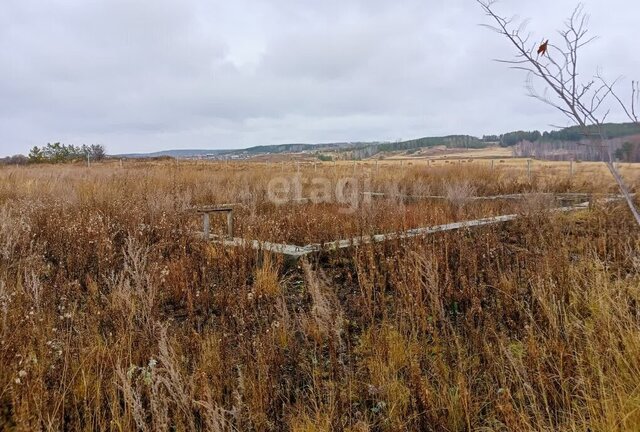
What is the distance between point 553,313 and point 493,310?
42cm

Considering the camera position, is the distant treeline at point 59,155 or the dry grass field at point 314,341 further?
the distant treeline at point 59,155

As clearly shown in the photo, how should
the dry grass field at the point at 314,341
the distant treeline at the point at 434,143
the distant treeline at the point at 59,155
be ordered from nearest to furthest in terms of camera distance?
the dry grass field at the point at 314,341
the distant treeline at the point at 59,155
the distant treeline at the point at 434,143

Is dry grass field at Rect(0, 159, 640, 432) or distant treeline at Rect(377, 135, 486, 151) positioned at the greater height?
distant treeline at Rect(377, 135, 486, 151)

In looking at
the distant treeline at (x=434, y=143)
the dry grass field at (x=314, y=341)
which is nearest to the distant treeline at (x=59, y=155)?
the dry grass field at (x=314, y=341)

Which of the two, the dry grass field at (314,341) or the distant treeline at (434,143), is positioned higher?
the distant treeline at (434,143)

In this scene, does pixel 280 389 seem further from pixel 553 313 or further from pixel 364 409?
pixel 553 313

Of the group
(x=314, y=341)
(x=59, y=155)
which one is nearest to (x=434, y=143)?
(x=59, y=155)

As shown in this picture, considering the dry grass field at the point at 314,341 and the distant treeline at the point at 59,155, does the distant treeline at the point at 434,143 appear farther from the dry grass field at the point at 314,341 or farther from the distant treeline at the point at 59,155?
the dry grass field at the point at 314,341

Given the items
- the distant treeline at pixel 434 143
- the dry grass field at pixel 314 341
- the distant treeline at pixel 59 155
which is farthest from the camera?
the distant treeline at pixel 434 143

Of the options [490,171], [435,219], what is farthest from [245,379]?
[490,171]

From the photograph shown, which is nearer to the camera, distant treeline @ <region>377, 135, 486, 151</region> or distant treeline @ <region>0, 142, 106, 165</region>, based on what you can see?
distant treeline @ <region>0, 142, 106, 165</region>

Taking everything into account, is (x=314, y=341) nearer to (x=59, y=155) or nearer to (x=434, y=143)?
(x=59, y=155)

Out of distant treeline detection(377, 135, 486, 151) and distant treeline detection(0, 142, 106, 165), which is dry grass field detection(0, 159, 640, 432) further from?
distant treeline detection(377, 135, 486, 151)

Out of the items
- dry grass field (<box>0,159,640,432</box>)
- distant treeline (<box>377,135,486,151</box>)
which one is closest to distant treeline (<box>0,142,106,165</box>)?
dry grass field (<box>0,159,640,432</box>)
